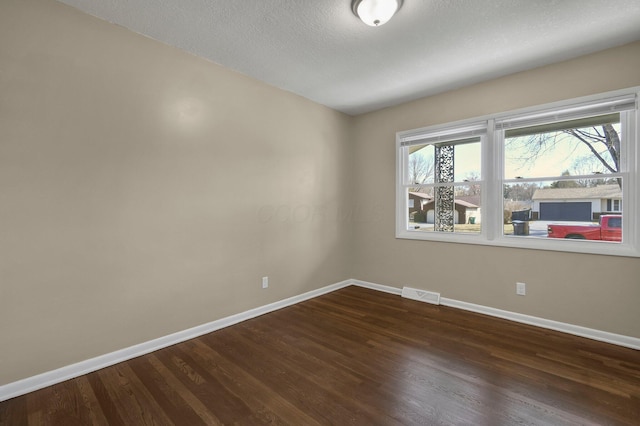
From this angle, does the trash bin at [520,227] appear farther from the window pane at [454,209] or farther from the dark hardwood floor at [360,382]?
the dark hardwood floor at [360,382]

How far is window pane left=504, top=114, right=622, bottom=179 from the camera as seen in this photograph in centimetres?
263

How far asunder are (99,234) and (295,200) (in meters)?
2.04

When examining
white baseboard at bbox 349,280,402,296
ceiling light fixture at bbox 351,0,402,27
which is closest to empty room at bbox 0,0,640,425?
ceiling light fixture at bbox 351,0,402,27

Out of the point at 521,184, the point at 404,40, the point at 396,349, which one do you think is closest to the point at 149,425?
the point at 396,349

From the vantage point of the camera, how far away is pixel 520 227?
309 cm

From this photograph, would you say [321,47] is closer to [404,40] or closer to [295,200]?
[404,40]

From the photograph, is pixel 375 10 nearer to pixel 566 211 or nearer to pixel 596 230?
pixel 566 211

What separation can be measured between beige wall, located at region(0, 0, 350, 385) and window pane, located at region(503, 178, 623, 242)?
2.63 metres

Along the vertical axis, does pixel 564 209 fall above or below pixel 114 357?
above

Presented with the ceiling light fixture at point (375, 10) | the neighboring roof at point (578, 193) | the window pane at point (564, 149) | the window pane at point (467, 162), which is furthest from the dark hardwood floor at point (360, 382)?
the ceiling light fixture at point (375, 10)

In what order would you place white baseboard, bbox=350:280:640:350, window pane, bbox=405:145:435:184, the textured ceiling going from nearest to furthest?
the textured ceiling < white baseboard, bbox=350:280:640:350 < window pane, bbox=405:145:435:184

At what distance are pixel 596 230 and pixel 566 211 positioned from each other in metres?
0.28

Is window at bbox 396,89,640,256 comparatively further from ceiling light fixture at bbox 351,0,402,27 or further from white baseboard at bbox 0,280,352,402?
white baseboard at bbox 0,280,352,402

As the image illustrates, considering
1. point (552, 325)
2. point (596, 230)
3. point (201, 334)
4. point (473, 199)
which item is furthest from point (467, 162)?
point (201, 334)
